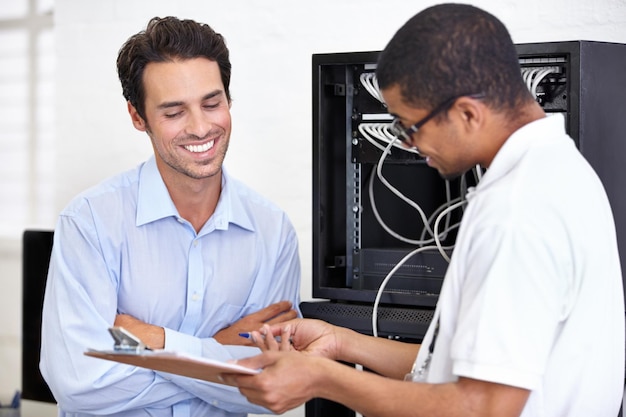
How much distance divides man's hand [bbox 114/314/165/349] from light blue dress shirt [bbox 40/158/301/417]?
16 millimetres

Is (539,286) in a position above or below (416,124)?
below

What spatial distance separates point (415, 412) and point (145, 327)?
726 mm

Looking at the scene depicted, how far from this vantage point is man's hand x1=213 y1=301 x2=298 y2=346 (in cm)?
183

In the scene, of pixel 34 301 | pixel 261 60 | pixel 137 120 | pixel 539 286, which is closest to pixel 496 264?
pixel 539 286

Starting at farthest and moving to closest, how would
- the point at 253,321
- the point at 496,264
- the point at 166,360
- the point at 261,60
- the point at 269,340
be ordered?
the point at 261,60 → the point at 253,321 → the point at 269,340 → the point at 166,360 → the point at 496,264

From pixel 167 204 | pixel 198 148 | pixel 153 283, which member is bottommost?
pixel 153 283

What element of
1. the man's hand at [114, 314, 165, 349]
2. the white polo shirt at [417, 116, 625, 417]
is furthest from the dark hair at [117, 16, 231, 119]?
the white polo shirt at [417, 116, 625, 417]

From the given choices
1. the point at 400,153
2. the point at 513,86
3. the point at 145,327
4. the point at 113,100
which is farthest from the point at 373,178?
the point at 113,100

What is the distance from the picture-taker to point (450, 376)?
4.13 ft

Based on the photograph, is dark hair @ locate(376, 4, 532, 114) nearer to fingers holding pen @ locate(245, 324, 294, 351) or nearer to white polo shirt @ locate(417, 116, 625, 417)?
white polo shirt @ locate(417, 116, 625, 417)

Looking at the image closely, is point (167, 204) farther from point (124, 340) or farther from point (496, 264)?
point (496, 264)

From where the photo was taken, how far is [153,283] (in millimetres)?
1854

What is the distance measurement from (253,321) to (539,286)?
826mm

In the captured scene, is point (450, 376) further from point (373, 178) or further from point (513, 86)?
point (373, 178)
